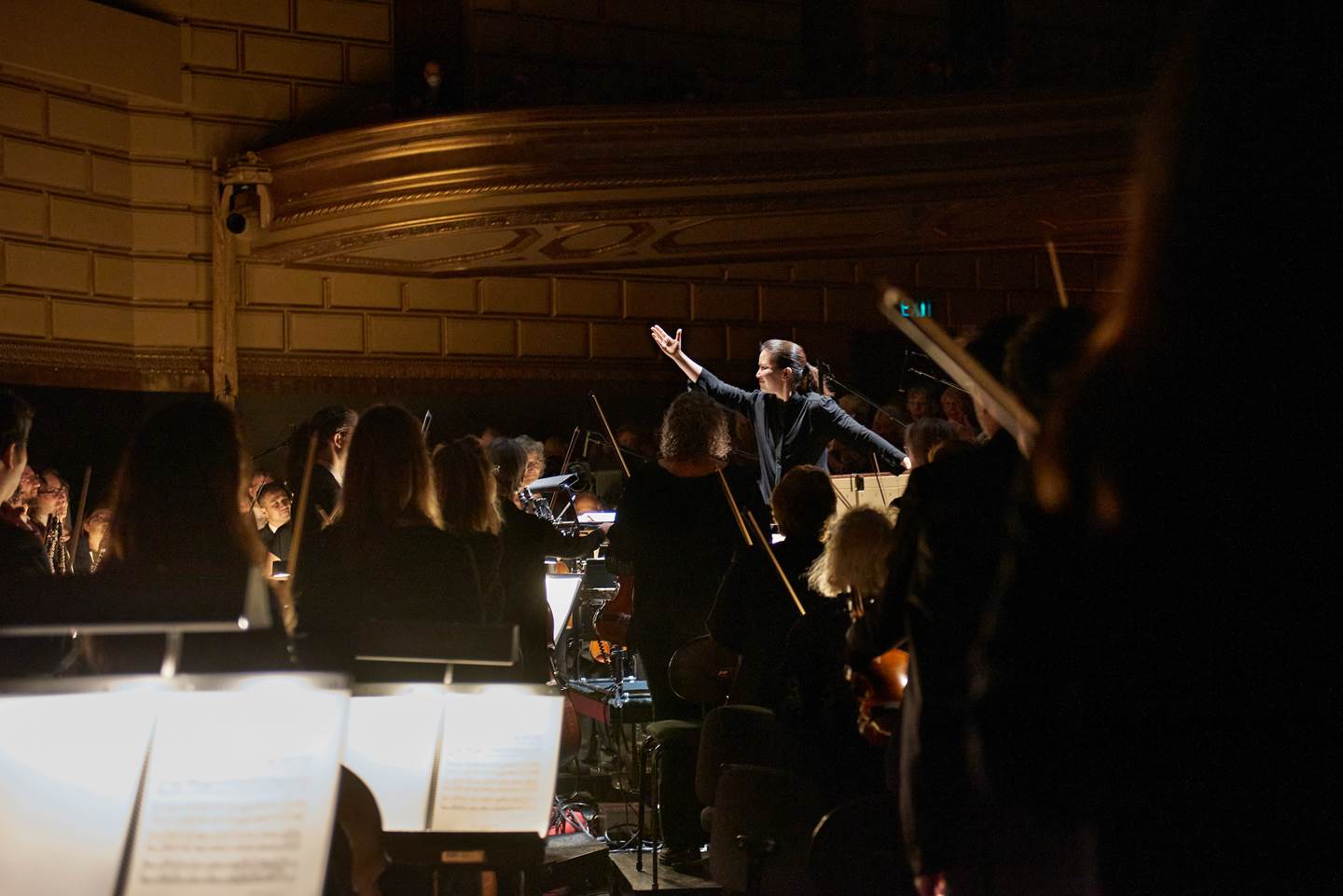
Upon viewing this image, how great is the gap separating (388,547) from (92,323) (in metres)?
7.39

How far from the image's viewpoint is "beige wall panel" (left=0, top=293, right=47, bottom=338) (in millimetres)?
8898

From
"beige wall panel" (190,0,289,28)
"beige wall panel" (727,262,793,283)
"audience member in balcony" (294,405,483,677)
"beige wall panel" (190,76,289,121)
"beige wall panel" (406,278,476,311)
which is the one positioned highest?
"beige wall panel" (190,0,289,28)

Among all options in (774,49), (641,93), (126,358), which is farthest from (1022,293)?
(126,358)

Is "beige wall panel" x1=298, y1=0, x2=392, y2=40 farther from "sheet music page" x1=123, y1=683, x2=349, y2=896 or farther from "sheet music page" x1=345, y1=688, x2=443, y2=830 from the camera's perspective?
"sheet music page" x1=123, y1=683, x2=349, y2=896

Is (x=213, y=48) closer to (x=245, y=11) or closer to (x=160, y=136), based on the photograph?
(x=245, y=11)

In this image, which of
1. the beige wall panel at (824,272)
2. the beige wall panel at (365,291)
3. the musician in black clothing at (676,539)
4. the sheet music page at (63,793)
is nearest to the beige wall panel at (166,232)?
the beige wall panel at (365,291)

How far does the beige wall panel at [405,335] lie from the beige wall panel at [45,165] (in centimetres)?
234

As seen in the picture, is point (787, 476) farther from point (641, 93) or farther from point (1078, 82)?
point (641, 93)

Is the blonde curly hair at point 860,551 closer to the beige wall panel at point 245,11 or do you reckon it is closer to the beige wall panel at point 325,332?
the beige wall panel at point 325,332

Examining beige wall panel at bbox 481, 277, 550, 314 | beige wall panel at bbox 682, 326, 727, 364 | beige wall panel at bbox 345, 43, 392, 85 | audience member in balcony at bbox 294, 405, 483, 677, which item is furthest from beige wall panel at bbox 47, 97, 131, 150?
audience member in balcony at bbox 294, 405, 483, 677

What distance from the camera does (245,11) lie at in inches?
390

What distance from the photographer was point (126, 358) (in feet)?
31.4

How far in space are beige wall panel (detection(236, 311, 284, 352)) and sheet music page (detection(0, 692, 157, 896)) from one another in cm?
881

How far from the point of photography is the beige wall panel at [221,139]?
982cm
